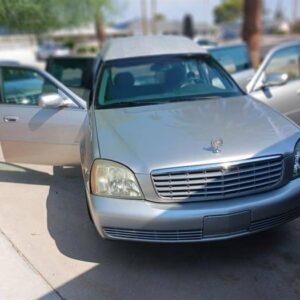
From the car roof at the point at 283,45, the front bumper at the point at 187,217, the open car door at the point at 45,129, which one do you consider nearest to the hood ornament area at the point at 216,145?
the front bumper at the point at 187,217

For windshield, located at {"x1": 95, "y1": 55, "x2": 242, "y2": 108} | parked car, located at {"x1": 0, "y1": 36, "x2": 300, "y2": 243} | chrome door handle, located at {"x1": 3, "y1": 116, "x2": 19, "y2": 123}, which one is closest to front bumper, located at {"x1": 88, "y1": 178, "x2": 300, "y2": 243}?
parked car, located at {"x1": 0, "y1": 36, "x2": 300, "y2": 243}

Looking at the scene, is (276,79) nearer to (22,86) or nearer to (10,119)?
(10,119)

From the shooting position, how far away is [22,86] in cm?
639

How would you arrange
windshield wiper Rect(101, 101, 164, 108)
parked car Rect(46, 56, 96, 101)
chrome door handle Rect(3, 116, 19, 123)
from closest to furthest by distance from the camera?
windshield wiper Rect(101, 101, 164, 108) → chrome door handle Rect(3, 116, 19, 123) → parked car Rect(46, 56, 96, 101)

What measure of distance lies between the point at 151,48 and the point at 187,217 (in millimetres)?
2857

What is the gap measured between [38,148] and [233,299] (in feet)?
9.09

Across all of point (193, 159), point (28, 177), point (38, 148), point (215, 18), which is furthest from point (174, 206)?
point (215, 18)

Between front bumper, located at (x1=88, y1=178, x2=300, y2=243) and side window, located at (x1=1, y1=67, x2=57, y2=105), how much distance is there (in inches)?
109

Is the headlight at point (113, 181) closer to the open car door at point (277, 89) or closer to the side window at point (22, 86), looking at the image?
the side window at point (22, 86)

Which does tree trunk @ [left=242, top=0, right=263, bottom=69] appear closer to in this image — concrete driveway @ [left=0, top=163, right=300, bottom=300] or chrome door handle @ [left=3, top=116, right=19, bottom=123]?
chrome door handle @ [left=3, top=116, right=19, bottom=123]

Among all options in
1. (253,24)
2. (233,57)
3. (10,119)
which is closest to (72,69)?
(233,57)

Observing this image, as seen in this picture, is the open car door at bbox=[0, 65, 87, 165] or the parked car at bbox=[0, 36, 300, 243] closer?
the parked car at bbox=[0, 36, 300, 243]

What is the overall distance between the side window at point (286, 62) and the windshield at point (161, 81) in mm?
1582

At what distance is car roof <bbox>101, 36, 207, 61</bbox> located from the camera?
18.1ft
